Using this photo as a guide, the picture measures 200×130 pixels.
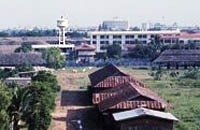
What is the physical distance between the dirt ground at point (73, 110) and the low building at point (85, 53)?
28938mm

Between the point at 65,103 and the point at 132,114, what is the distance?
36.3 feet

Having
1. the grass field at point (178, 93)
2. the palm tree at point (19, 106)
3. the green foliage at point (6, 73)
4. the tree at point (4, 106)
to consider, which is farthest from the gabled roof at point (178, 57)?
the tree at point (4, 106)

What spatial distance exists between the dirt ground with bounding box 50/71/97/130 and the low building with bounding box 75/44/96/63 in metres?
28.9

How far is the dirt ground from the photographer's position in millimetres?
23438

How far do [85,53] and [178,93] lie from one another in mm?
37488

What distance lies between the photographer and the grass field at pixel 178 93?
23464mm

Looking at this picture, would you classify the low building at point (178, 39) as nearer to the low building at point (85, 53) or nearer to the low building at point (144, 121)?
the low building at point (85, 53)

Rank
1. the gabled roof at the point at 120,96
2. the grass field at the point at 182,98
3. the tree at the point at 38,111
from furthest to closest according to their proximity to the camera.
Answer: the grass field at the point at 182,98
the gabled roof at the point at 120,96
the tree at the point at 38,111

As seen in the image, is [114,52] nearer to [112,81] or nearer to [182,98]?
[182,98]

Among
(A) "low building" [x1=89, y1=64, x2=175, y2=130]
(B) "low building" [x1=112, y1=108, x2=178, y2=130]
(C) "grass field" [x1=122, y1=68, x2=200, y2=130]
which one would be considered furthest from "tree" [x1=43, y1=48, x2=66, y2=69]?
(B) "low building" [x1=112, y1=108, x2=178, y2=130]

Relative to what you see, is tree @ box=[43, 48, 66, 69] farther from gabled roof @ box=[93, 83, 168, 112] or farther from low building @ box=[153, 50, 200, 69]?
gabled roof @ box=[93, 83, 168, 112]

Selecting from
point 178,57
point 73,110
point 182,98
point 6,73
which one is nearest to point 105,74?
point 182,98

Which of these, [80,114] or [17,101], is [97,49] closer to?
[80,114]

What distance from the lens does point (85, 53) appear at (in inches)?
2813
